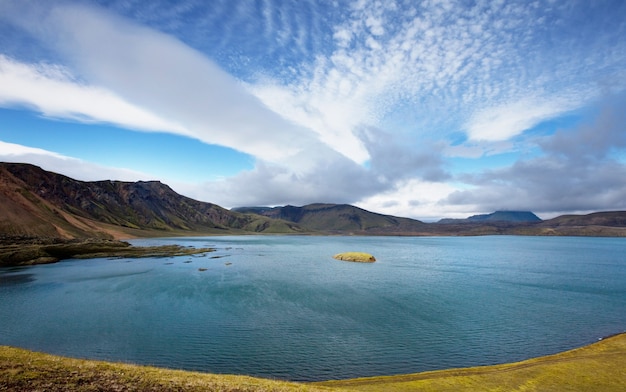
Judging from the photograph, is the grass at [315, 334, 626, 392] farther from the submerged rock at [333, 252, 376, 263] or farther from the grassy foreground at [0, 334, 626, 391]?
the submerged rock at [333, 252, 376, 263]

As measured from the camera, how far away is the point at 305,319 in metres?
56.3

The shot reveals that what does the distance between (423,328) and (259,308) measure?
30923 mm

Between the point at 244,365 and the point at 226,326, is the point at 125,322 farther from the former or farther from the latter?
the point at 244,365

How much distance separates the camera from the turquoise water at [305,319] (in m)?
40.2

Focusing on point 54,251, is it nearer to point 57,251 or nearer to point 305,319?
point 57,251

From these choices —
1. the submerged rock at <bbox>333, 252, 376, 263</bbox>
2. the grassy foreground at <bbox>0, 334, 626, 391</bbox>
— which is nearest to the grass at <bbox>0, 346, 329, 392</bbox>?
the grassy foreground at <bbox>0, 334, 626, 391</bbox>

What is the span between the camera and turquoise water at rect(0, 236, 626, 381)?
4022 centimetres

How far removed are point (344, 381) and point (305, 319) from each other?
78.4 feet

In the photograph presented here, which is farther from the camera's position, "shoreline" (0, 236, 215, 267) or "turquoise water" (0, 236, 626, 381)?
"shoreline" (0, 236, 215, 267)

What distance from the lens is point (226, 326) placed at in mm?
52344

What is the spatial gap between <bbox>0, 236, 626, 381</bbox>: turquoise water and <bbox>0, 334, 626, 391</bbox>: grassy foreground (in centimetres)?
431

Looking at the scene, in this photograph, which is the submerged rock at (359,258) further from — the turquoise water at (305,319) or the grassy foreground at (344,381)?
the grassy foreground at (344,381)

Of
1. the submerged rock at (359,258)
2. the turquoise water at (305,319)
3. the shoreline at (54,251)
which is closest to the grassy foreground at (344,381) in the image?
the turquoise water at (305,319)

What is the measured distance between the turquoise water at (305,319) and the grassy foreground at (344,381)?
4.31 m
